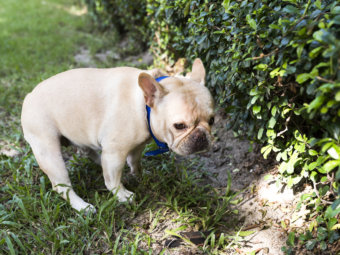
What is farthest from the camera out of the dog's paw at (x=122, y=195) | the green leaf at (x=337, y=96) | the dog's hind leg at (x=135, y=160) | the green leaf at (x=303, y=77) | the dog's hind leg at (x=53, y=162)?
the dog's hind leg at (x=135, y=160)

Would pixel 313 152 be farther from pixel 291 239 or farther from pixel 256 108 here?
pixel 291 239

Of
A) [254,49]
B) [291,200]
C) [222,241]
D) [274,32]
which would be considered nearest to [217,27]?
[254,49]

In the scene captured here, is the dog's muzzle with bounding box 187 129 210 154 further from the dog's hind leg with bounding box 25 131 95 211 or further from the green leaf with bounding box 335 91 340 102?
the dog's hind leg with bounding box 25 131 95 211

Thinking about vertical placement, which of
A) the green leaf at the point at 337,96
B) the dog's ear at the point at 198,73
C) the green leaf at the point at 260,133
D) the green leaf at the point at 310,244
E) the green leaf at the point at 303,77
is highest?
the green leaf at the point at 303,77

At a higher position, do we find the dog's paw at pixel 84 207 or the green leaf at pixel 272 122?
the green leaf at pixel 272 122

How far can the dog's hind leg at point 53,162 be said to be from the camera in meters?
3.34

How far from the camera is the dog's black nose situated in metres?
2.74

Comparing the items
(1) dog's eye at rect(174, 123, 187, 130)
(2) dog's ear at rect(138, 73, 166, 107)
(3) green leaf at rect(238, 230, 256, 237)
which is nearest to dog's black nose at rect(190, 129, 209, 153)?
(1) dog's eye at rect(174, 123, 187, 130)

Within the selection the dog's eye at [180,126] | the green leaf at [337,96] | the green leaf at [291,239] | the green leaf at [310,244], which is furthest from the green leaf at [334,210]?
the dog's eye at [180,126]

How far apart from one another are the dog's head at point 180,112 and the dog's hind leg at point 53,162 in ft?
3.83

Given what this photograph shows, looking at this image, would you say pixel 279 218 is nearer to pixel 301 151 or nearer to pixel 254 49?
pixel 301 151

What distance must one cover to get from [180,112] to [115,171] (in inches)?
40.9

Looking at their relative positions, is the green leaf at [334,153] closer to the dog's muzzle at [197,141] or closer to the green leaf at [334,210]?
the green leaf at [334,210]

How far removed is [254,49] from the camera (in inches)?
106
